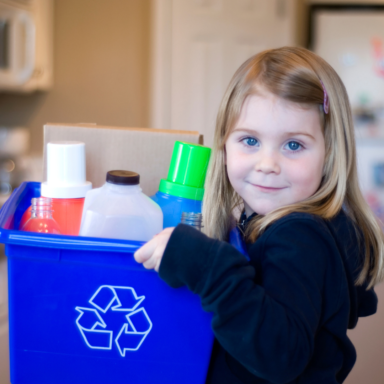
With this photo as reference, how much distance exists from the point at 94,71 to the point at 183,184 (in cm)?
174

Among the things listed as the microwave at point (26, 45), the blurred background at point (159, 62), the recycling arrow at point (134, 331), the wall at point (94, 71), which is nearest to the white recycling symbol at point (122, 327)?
the recycling arrow at point (134, 331)

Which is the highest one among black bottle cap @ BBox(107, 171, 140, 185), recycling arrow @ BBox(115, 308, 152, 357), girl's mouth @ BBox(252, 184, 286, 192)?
black bottle cap @ BBox(107, 171, 140, 185)

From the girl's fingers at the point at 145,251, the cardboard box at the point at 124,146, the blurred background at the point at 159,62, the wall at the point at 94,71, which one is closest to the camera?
the girl's fingers at the point at 145,251

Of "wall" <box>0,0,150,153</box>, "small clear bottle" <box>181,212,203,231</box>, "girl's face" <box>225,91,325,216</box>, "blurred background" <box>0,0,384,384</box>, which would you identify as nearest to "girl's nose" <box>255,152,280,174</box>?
"girl's face" <box>225,91,325,216</box>

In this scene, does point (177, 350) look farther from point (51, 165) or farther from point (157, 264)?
point (51, 165)

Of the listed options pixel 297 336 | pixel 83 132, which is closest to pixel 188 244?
pixel 297 336

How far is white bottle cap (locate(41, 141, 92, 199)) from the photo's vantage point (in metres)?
0.70

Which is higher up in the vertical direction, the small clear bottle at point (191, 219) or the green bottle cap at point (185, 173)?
the green bottle cap at point (185, 173)

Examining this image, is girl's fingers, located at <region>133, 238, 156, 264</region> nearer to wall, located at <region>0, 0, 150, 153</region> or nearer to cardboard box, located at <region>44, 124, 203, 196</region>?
cardboard box, located at <region>44, 124, 203, 196</region>

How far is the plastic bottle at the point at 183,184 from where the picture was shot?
2.34 feet

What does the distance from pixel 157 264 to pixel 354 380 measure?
4.86 ft

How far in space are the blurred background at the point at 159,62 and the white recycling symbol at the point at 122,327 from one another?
128cm

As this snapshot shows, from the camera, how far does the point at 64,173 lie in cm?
72

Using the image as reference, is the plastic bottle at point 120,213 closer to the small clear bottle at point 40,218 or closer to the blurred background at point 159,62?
the small clear bottle at point 40,218
